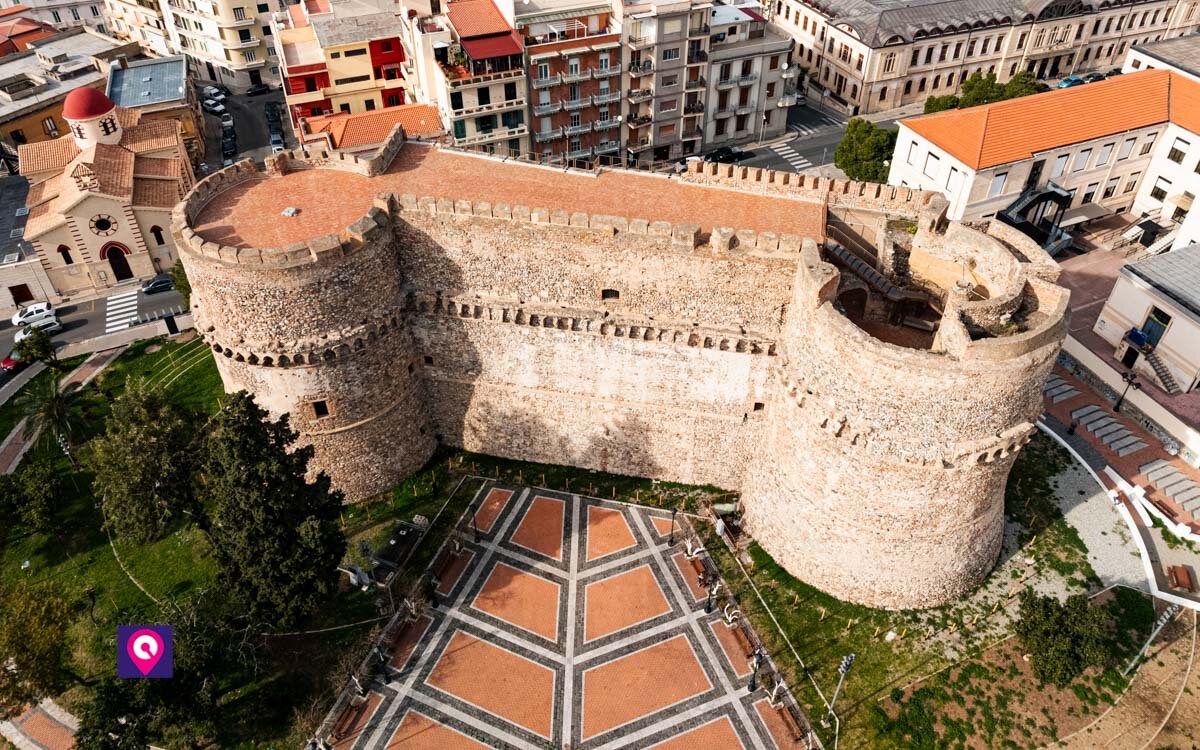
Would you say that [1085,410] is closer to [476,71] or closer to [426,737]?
[426,737]

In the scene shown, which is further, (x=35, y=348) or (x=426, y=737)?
(x=35, y=348)

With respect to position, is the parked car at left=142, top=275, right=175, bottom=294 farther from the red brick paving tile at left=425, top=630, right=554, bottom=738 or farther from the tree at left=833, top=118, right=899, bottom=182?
the tree at left=833, top=118, right=899, bottom=182

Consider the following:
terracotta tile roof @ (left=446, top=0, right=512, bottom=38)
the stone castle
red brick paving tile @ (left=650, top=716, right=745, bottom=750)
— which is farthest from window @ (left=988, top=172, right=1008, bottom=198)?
red brick paving tile @ (left=650, top=716, right=745, bottom=750)

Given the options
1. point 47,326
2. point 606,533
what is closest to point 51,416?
point 47,326

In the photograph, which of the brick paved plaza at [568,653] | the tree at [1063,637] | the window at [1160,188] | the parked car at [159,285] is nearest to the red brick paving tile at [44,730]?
the brick paved plaza at [568,653]

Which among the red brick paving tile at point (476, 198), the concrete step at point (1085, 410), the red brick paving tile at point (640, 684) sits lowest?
the red brick paving tile at point (640, 684)

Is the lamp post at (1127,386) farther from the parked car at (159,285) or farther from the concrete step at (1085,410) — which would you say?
the parked car at (159,285)

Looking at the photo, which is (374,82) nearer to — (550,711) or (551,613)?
(551,613)
